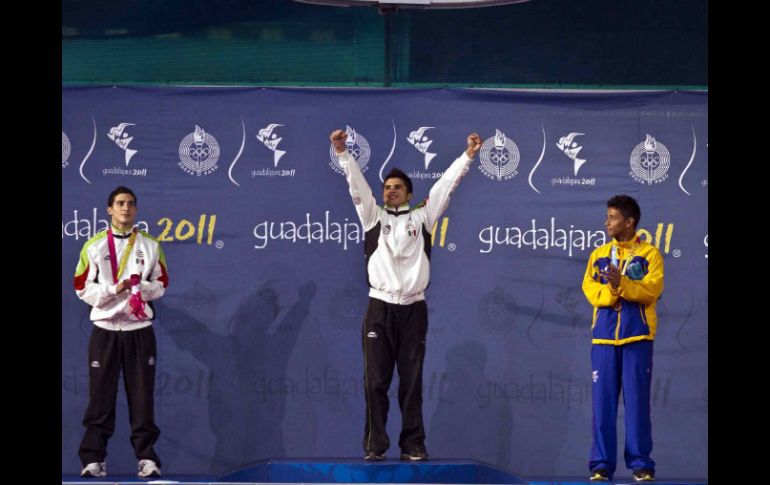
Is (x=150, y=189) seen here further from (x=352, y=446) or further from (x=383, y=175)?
(x=352, y=446)

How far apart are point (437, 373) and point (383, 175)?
1519 millimetres

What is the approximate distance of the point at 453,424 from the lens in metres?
8.36

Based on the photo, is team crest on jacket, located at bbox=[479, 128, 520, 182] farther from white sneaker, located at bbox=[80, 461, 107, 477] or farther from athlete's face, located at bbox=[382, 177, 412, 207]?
white sneaker, located at bbox=[80, 461, 107, 477]

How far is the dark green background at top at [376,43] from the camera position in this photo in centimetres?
851

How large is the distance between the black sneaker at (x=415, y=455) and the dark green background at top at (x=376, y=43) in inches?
114

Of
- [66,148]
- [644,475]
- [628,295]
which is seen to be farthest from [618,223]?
[66,148]

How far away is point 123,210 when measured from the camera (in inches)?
280

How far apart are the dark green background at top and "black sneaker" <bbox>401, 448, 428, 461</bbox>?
2892 millimetres

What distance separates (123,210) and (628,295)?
317 cm

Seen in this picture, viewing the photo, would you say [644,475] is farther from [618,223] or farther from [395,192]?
[395,192]

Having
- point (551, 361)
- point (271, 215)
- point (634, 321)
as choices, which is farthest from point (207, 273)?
point (634, 321)

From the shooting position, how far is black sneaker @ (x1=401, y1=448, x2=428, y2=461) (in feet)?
23.0

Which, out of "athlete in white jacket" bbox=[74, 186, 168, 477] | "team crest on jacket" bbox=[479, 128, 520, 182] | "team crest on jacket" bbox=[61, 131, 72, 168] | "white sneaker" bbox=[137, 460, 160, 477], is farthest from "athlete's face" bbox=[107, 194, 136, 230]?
"team crest on jacket" bbox=[479, 128, 520, 182]

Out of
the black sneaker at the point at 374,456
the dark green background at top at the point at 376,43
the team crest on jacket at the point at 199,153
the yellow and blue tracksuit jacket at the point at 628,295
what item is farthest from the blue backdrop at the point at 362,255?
the yellow and blue tracksuit jacket at the point at 628,295
